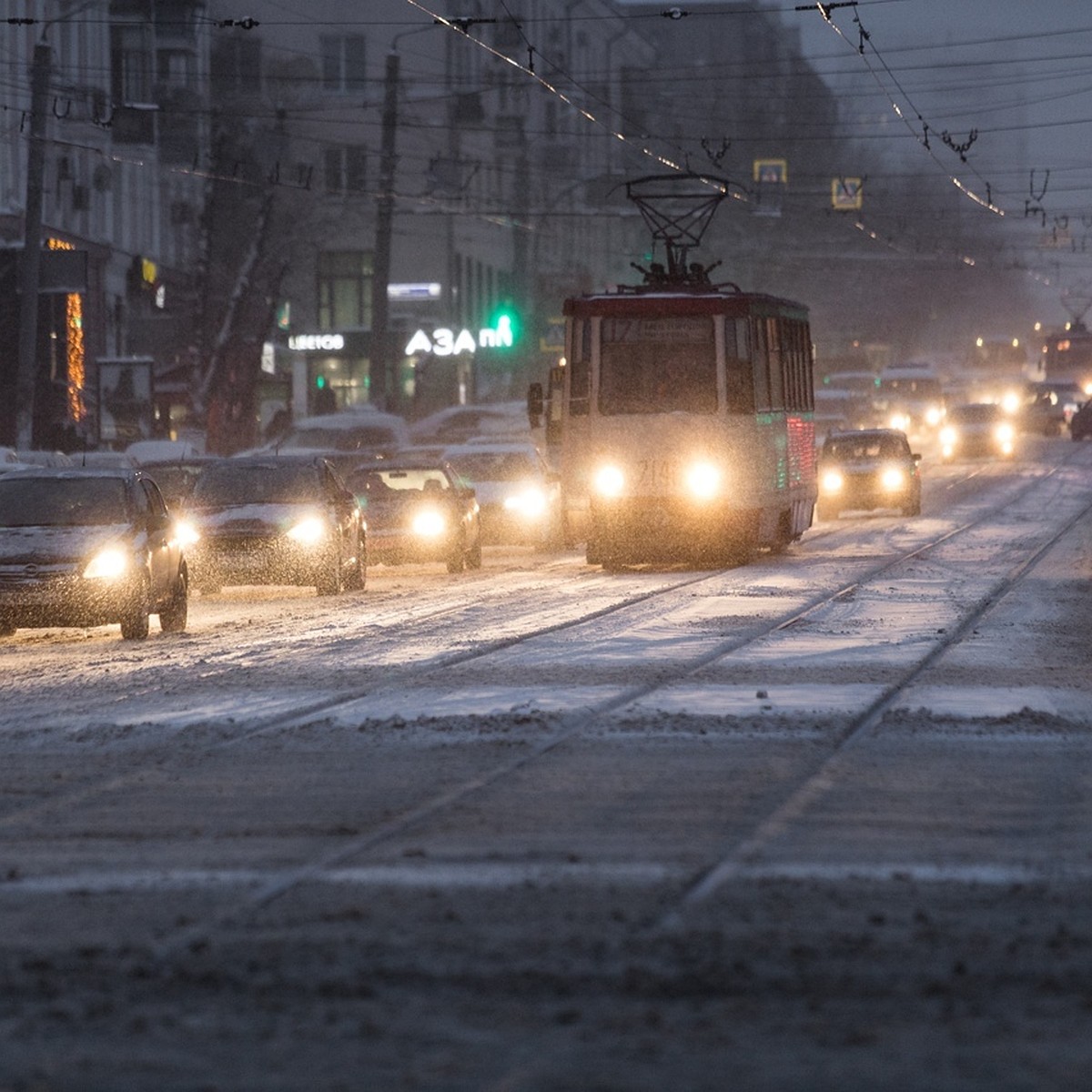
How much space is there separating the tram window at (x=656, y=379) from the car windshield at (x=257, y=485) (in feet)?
15.9

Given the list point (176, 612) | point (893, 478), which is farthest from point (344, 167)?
point (176, 612)

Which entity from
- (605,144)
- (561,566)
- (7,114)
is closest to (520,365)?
(605,144)

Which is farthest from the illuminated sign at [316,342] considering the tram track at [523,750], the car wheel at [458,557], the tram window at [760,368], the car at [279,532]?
the tram track at [523,750]

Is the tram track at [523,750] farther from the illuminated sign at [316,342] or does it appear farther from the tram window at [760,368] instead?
the illuminated sign at [316,342]

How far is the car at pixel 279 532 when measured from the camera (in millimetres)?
26734

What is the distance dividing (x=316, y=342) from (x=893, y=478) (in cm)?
4122

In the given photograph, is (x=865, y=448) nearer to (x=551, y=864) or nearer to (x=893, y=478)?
(x=893, y=478)

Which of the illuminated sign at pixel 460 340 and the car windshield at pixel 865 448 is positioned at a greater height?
the illuminated sign at pixel 460 340

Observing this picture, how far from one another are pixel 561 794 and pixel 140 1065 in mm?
5067

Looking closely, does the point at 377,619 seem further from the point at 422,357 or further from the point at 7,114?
the point at 422,357

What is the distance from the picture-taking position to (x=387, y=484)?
108 ft

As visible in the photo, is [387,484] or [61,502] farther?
[387,484]

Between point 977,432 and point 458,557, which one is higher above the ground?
point 977,432

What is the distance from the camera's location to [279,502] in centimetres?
2741
